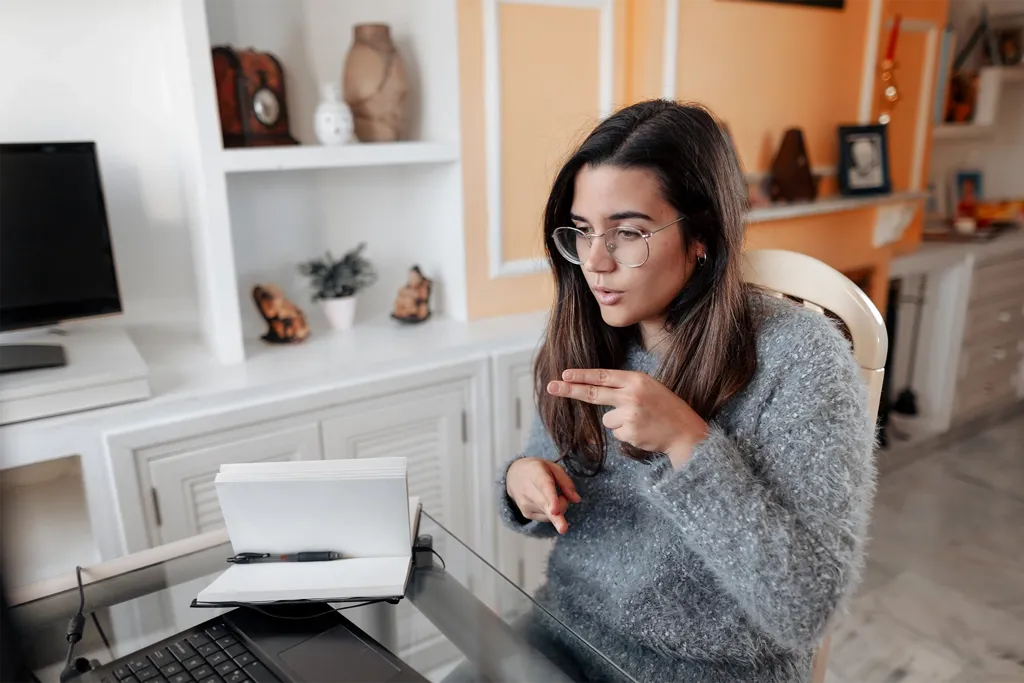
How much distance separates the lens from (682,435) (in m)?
0.81

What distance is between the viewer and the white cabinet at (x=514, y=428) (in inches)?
70.6

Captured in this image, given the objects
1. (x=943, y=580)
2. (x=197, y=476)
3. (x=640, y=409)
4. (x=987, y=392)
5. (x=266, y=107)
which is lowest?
(x=943, y=580)

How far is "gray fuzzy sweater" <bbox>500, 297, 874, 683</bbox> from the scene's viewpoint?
78cm

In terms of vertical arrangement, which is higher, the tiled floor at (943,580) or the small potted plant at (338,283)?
the small potted plant at (338,283)

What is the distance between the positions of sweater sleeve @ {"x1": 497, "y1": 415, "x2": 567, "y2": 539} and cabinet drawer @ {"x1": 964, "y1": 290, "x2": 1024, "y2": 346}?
102 inches

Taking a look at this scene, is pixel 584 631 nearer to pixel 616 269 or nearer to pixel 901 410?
pixel 616 269

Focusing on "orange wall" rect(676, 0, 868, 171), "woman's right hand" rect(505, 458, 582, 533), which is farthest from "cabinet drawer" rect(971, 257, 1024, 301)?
"woman's right hand" rect(505, 458, 582, 533)

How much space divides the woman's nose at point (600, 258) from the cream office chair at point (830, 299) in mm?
266

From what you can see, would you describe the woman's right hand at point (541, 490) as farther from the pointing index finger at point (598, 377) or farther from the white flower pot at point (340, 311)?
the white flower pot at point (340, 311)

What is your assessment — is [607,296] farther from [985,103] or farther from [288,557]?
[985,103]

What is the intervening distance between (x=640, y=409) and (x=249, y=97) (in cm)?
129

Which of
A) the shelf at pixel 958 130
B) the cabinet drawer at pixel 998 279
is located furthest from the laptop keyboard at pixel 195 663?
the shelf at pixel 958 130

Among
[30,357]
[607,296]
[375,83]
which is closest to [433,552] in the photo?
[607,296]

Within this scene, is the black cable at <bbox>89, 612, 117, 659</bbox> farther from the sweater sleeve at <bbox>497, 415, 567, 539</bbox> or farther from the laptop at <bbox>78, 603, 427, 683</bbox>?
the sweater sleeve at <bbox>497, 415, 567, 539</bbox>
